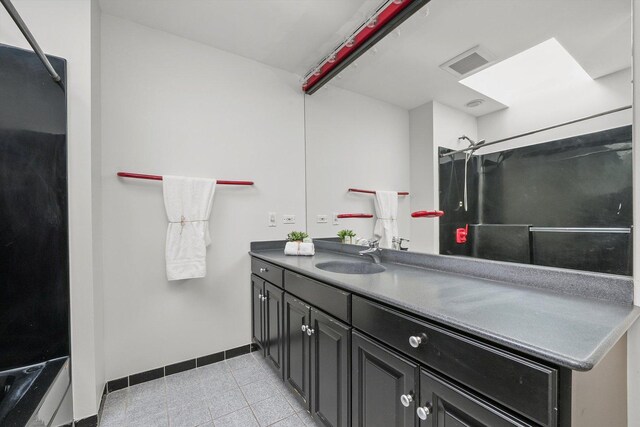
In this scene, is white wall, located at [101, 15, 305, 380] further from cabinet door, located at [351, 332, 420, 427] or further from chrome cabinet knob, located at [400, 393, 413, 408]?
chrome cabinet knob, located at [400, 393, 413, 408]

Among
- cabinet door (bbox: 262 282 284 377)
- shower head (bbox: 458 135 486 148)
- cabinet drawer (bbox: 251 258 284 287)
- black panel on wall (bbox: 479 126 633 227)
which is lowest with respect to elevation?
cabinet door (bbox: 262 282 284 377)

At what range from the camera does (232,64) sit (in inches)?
85.0

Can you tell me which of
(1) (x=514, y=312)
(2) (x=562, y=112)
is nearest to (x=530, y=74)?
(2) (x=562, y=112)

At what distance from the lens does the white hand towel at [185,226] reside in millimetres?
1802

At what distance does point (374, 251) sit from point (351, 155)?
2.74 feet

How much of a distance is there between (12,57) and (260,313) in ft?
6.46

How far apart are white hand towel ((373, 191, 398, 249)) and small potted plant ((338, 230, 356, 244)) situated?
283mm

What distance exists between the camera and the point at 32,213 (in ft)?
4.29

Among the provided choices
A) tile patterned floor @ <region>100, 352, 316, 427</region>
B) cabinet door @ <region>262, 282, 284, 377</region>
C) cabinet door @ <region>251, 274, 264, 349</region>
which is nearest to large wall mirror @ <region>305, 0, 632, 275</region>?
cabinet door @ <region>262, 282, 284, 377</region>

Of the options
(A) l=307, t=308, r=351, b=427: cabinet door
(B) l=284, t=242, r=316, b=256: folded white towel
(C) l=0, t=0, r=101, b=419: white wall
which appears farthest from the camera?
(B) l=284, t=242, r=316, b=256: folded white towel

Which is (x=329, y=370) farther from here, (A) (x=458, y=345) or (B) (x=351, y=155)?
(B) (x=351, y=155)

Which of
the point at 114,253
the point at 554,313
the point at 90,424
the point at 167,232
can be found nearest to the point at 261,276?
the point at 167,232

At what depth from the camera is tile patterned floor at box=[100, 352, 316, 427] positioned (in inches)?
57.6

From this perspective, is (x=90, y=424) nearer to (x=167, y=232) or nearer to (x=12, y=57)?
(x=167, y=232)
